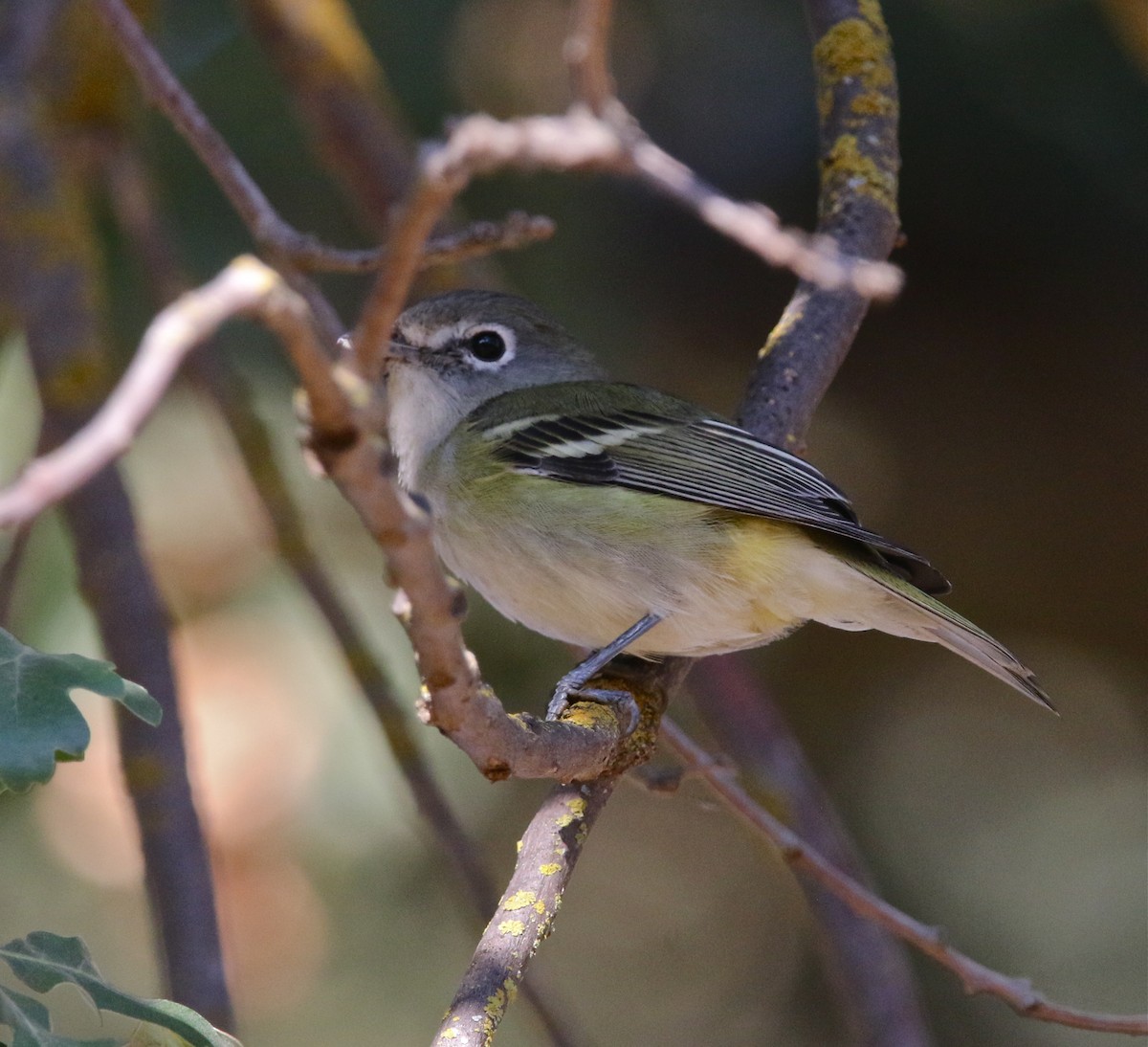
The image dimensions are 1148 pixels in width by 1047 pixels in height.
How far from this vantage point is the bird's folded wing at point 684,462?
2.81 meters

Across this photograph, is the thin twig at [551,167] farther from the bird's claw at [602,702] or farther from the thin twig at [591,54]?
the bird's claw at [602,702]

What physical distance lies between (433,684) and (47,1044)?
1.65ft

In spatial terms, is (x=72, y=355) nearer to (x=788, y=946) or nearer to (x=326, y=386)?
(x=326, y=386)

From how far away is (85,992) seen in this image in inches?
56.3

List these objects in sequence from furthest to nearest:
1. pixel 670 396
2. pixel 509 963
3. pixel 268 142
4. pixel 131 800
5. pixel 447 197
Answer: pixel 268 142 < pixel 670 396 < pixel 131 800 < pixel 509 963 < pixel 447 197

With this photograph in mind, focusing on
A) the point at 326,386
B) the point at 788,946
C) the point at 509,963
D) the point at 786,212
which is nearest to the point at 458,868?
the point at 509,963

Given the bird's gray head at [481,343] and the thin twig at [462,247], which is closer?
the thin twig at [462,247]

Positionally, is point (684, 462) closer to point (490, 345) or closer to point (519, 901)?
point (490, 345)

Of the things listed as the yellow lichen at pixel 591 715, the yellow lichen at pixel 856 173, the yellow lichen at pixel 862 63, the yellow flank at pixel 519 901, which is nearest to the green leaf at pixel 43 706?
the yellow flank at pixel 519 901

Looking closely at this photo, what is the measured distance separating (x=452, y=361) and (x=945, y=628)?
1.43 metres

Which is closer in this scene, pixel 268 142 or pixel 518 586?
pixel 518 586

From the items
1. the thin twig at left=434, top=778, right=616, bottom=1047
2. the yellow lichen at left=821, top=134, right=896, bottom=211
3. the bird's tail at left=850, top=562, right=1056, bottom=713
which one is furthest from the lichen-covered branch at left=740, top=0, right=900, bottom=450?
the thin twig at left=434, top=778, right=616, bottom=1047

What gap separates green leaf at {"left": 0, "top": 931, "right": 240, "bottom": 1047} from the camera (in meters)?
1.34

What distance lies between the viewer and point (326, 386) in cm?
101
